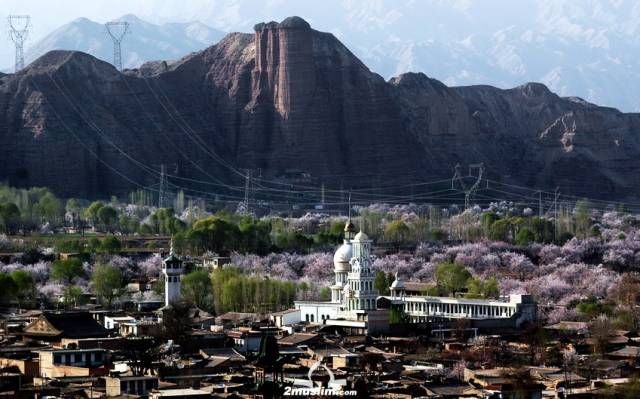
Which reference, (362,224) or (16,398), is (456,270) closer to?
(362,224)

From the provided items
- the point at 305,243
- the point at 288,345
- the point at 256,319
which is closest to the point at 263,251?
the point at 305,243

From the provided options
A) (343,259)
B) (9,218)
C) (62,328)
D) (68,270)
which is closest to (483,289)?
(343,259)

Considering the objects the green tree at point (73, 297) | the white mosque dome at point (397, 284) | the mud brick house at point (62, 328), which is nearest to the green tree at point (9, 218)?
the green tree at point (73, 297)

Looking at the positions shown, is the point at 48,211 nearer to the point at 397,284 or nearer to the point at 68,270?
the point at 68,270

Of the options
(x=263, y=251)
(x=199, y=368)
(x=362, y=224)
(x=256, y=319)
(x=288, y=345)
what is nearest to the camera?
(x=199, y=368)

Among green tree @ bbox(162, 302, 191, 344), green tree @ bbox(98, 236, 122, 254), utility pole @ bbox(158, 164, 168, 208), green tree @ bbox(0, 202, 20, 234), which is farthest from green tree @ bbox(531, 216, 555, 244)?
green tree @ bbox(162, 302, 191, 344)

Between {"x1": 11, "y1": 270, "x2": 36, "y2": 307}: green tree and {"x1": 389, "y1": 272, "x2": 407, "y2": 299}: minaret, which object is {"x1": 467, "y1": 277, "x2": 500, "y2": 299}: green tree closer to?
{"x1": 389, "y1": 272, "x2": 407, "y2": 299}: minaret

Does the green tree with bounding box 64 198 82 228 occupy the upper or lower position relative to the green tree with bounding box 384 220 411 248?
upper
